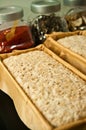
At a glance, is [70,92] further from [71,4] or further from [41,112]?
[71,4]

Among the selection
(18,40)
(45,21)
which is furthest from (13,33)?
(45,21)

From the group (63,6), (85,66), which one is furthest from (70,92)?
(63,6)

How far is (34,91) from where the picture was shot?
0.54 m

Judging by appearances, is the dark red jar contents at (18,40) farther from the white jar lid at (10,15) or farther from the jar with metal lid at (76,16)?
the jar with metal lid at (76,16)

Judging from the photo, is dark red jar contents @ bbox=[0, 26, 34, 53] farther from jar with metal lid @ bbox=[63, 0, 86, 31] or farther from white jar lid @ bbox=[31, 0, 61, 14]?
jar with metal lid @ bbox=[63, 0, 86, 31]

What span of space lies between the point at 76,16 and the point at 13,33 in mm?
275

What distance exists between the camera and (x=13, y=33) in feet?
2.67

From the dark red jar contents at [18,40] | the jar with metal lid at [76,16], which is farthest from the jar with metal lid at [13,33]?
the jar with metal lid at [76,16]

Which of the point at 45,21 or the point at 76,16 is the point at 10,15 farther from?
the point at 76,16

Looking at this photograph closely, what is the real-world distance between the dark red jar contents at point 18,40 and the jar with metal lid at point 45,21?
0.21 ft

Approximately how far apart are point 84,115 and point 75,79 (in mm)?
126

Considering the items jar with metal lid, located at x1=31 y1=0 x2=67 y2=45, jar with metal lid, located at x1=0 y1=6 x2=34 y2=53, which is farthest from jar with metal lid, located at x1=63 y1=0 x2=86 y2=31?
jar with metal lid, located at x1=0 y1=6 x2=34 y2=53

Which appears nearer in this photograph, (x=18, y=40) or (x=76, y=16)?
(x=18, y=40)

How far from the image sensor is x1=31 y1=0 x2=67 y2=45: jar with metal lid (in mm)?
868
